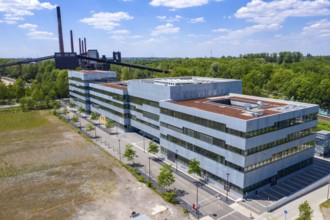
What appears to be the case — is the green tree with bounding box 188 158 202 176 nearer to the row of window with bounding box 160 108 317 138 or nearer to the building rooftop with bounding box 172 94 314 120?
the row of window with bounding box 160 108 317 138

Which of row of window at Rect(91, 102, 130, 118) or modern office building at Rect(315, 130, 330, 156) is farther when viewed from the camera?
row of window at Rect(91, 102, 130, 118)

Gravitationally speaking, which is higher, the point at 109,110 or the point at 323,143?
the point at 109,110

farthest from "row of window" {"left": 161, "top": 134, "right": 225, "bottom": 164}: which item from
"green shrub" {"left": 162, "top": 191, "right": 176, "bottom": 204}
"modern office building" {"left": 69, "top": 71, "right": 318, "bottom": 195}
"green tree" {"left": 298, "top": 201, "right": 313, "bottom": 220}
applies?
"green tree" {"left": 298, "top": 201, "right": 313, "bottom": 220}

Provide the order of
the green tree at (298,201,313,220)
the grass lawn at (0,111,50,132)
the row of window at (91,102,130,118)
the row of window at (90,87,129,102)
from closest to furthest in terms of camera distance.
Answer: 1. the green tree at (298,201,313,220)
2. the row of window at (90,87,129,102)
3. the row of window at (91,102,130,118)
4. the grass lawn at (0,111,50,132)

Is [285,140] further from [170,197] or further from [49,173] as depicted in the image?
[49,173]

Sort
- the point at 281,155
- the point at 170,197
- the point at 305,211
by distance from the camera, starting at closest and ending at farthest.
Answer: the point at 305,211
the point at 170,197
the point at 281,155

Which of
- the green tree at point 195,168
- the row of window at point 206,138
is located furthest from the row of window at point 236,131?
the green tree at point 195,168

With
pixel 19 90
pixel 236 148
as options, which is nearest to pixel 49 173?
pixel 236 148
